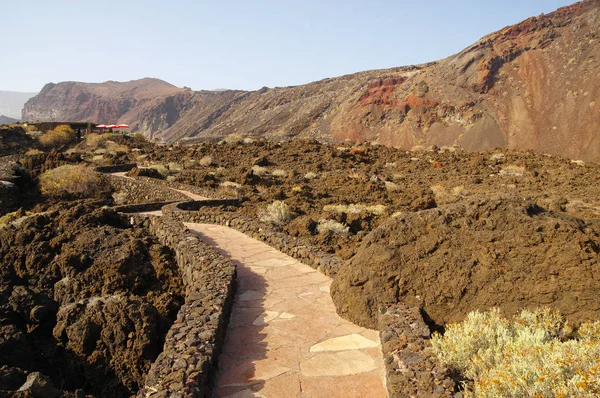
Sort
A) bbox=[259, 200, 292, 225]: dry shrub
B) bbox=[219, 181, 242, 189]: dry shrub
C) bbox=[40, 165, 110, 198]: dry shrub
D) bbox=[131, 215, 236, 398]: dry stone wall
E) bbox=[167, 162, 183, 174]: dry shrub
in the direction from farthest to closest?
1. bbox=[167, 162, 183, 174]: dry shrub
2. bbox=[219, 181, 242, 189]: dry shrub
3. bbox=[40, 165, 110, 198]: dry shrub
4. bbox=[259, 200, 292, 225]: dry shrub
5. bbox=[131, 215, 236, 398]: dry stone wall

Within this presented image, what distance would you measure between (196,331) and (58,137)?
32.4m

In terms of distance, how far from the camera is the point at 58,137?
1251 inches

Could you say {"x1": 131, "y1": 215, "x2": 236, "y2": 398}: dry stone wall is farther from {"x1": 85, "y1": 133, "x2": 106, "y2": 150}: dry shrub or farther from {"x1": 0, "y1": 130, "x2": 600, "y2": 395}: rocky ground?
{"x1": 85, "y1": 133, "x2": 106, "y2": 150}: dry shrub

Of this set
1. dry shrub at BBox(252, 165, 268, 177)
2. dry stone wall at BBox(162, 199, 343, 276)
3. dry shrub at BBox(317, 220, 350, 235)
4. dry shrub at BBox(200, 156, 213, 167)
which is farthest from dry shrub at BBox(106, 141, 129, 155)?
dry shrub at BBox(317, 220, 350, 235)

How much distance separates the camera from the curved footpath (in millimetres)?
3643

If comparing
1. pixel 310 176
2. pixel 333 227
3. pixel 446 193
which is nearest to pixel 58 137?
pixel 310 176

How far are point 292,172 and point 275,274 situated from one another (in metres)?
13.9

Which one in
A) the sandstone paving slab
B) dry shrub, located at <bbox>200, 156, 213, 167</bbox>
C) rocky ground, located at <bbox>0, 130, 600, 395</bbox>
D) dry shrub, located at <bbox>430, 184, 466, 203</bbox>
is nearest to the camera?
rocky ground, located at <bbox>0, 130, 600, 395</bbox>

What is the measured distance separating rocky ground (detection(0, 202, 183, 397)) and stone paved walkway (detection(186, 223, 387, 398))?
4.18 ft

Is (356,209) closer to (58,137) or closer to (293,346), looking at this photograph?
(293,346)

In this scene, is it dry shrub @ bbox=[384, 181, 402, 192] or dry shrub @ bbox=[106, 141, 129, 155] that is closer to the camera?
dry shrub @ bbox=[384, 181, 402, 192]

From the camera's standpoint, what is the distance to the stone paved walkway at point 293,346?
144 inches

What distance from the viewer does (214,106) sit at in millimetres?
96250

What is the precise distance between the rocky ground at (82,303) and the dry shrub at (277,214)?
296 cm
